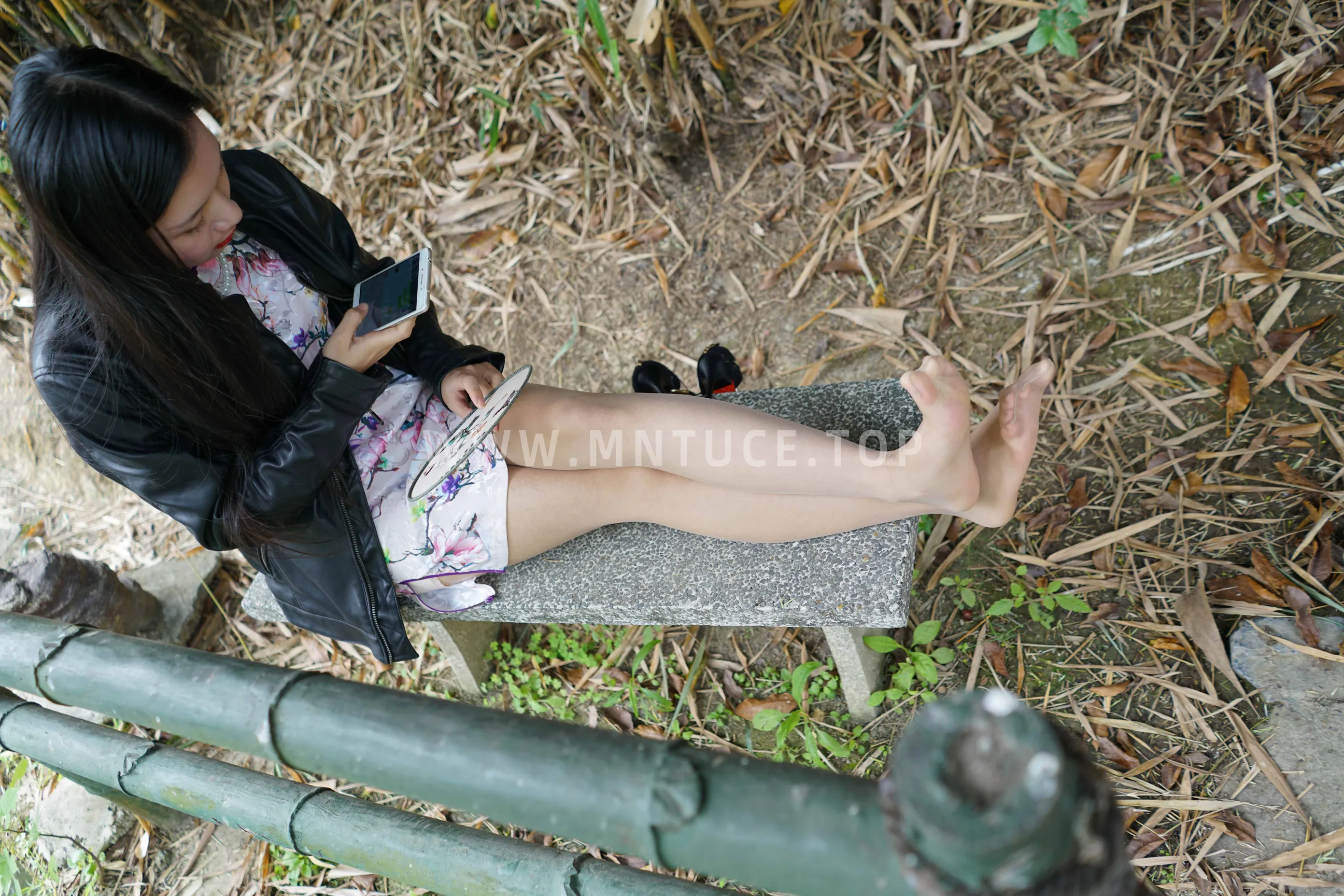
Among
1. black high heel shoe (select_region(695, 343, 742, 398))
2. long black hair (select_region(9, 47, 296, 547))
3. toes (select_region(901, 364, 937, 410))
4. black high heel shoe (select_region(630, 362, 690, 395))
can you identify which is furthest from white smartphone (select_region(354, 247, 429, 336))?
toes (select_region(901, 364, 937, 410))

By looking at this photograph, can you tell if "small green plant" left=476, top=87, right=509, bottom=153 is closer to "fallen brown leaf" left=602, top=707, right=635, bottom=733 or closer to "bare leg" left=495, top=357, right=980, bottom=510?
"bare leg" left=495, top=357, right=980, bottom=510

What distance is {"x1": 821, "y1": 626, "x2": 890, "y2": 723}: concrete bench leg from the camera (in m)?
1.99

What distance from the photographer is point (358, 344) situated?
5.84 feet

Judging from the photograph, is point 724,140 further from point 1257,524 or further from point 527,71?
point 1257,524

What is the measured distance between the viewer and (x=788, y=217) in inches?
126

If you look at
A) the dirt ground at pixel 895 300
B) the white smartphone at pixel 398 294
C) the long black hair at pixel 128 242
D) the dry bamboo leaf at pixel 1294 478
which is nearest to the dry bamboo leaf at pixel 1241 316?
the dirt ground at pixel 895 300

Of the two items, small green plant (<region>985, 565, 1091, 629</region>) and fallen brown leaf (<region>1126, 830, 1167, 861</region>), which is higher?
small green plant (<region>985, 565, 1091, 629</region>)

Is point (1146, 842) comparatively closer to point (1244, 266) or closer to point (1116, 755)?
point (1116, 755)

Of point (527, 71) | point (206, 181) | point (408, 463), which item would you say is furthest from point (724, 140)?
point (206, 181)

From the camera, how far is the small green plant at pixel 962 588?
7.35ft

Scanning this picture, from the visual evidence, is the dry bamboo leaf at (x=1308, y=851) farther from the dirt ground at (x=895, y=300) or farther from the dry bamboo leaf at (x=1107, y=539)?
the dry bamboo leaf at (x=1107, y=539)

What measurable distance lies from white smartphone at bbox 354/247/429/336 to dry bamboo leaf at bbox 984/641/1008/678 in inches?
61.3

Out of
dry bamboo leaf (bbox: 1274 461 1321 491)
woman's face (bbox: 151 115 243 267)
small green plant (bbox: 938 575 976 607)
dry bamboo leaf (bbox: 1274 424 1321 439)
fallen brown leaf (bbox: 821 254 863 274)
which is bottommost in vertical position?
small green plant (bbox: 938 575 976 607)

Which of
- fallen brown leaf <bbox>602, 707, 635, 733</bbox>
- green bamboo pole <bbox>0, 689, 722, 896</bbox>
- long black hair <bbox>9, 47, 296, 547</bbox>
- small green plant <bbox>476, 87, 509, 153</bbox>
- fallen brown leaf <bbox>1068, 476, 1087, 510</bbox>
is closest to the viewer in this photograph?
green bamboo pole <bbox>0, 689, 722, 896</bbox>
